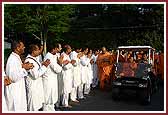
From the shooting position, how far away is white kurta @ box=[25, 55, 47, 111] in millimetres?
8406

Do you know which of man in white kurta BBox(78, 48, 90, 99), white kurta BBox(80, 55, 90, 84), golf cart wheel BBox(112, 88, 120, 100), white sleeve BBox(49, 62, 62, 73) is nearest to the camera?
white sleeve BBox(49, 62, 62, 73)

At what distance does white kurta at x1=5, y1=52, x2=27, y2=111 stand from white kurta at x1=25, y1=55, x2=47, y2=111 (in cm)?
48

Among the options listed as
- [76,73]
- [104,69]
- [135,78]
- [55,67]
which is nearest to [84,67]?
[76,73]

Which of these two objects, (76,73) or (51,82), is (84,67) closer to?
(76,73)

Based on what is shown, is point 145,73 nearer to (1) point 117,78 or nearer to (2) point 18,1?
(1) point 117,78

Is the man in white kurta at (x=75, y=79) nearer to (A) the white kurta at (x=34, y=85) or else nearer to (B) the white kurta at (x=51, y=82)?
(B) the white kurta at (x=51, y=82)

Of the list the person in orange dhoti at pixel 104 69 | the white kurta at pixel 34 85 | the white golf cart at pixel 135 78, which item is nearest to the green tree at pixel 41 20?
the person in orange dhoti at pixel 104 69

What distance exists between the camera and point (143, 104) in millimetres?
11641

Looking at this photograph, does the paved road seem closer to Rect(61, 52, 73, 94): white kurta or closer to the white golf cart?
the white golf cart

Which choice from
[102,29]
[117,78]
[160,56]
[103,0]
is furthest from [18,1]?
[102,29]

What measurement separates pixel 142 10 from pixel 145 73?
77.9 ft

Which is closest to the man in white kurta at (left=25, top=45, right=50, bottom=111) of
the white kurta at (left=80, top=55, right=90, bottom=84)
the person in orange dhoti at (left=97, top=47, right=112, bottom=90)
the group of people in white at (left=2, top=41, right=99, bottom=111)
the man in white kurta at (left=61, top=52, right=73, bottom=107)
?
the group of people in white at (left=2, top=41, right=99, bottom=111)

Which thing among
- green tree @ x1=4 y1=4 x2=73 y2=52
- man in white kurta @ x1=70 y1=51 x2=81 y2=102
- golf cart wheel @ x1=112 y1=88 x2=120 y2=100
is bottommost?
golf cart wheel @ x1=112 y1=88 x2=120 y2=100

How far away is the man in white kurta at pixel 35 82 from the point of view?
8.41 m
